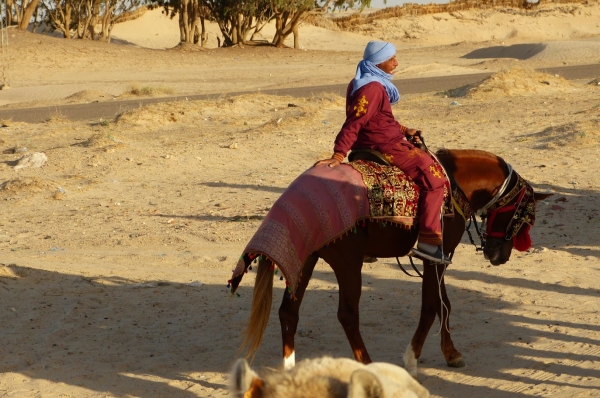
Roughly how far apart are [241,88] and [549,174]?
1665 cm

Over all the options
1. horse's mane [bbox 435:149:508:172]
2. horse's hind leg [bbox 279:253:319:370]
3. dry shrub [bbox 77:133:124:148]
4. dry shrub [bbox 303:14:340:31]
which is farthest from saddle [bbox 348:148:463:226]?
dry shrub [bbox 303:14:340:31]

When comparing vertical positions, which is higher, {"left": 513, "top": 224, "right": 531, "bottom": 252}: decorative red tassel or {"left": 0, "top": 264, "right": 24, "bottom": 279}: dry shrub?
{"left": 513, "top": 224, "right": 531, "bottom": 252}: decorative red tassel

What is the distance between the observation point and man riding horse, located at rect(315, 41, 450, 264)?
5473 mm

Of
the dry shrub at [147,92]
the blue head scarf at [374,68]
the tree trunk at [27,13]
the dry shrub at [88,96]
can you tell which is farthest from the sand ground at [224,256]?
the tree trunk at [27,13]

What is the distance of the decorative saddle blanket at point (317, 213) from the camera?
522 centimetres

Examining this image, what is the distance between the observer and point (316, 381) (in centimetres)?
222

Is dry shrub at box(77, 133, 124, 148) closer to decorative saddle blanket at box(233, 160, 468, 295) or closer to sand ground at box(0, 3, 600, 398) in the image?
sand ground at box(0, 3, 600, 398)

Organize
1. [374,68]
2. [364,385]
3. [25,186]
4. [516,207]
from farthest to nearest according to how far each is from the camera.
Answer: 1. [25,186]
2. [516,207]
3. [374,68]
4. [364,385]

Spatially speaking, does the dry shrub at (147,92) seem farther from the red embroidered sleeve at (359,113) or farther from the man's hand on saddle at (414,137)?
the red embroidered sleeve at (359,113)

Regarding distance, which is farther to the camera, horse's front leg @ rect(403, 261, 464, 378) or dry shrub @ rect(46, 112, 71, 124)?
dry shrub @ rect(46, 112, 71, 124)

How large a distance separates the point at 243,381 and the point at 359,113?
3.47 meters

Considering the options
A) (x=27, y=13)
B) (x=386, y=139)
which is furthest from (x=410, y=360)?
(x=27, y=13)

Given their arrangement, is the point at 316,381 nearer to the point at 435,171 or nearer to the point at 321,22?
the point at 435,171

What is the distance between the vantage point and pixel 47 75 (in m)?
32.4
